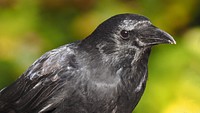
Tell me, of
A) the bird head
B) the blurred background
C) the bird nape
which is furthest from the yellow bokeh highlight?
the bird head

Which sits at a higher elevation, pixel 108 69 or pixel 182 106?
pixel 108 69

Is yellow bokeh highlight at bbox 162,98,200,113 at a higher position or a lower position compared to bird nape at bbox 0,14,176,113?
lower

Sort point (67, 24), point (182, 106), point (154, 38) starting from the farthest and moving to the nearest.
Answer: point (67, 24) < point (182, 106) < point (154, 38)

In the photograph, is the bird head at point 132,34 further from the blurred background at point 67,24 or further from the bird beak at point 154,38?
the blurred background at point 67,24

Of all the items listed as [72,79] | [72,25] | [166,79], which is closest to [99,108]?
[72,79]

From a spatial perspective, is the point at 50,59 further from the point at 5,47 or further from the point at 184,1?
the point at 184,1

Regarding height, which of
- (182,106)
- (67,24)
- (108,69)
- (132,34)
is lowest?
(182,106)

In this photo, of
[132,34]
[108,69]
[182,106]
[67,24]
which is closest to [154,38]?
[132,34]

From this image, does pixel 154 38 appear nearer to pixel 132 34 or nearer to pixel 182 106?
pixel 132 34

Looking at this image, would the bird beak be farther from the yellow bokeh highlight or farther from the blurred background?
the blurred background
